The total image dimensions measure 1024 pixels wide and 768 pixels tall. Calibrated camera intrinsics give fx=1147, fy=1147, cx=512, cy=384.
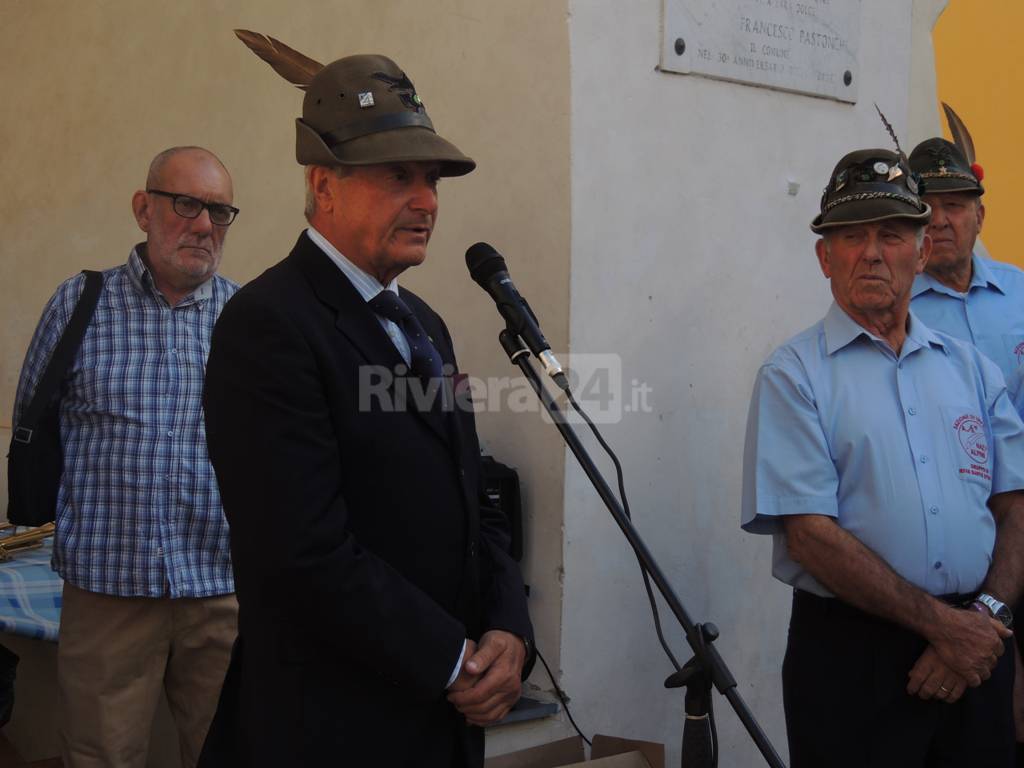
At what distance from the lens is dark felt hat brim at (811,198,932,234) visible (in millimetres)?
2852

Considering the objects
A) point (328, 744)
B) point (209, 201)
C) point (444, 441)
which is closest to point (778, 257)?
point (209, 201)

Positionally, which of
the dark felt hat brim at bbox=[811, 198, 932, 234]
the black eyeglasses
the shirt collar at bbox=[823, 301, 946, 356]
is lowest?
the shirt collar at bbox=[823, 301, 946, 356]

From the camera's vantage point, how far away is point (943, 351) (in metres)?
2.95

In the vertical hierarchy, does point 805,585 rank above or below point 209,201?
below

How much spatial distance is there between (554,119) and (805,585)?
59.9 inches

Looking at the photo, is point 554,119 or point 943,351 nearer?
point 943,351

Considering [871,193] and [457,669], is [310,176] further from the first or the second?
[871,193]

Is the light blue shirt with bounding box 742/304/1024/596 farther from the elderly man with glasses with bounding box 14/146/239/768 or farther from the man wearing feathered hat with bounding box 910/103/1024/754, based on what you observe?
the elderly man with glasses with bounding box 14/146/239/768

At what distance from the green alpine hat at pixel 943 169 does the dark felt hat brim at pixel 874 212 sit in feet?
2.48

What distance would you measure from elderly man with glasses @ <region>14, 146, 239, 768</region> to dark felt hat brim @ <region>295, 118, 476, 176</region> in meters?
1.22

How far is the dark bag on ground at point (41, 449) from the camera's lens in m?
2.96

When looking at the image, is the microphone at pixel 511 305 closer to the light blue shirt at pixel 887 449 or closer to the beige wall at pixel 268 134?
the light blue shirt at pixel 887 449

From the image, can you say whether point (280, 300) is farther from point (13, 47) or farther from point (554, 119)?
point (13, 47)

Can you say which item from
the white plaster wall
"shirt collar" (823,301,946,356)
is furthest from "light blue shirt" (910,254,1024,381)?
"shirt collar" (823,301,946,356)
